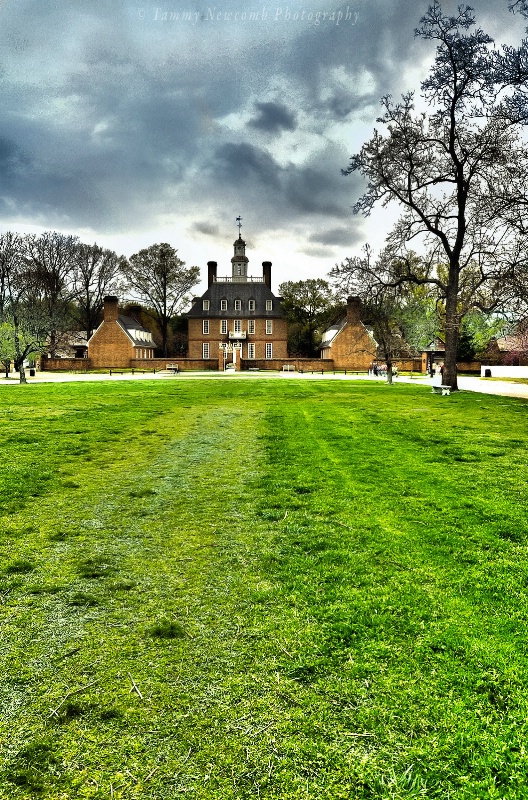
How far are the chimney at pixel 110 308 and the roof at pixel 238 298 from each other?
1003 cm

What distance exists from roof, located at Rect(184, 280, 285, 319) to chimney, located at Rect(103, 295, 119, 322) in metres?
10.0

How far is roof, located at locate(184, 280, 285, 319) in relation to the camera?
68188 mm

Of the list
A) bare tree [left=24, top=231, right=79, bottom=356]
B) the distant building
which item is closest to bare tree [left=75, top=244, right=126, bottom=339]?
bare tree [left=24, top=231, right=79, bottom=356]

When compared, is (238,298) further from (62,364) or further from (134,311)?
(62,364)

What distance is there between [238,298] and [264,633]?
67.9 m

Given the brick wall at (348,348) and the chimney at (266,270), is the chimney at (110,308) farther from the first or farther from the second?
the brick wall at (348,348)

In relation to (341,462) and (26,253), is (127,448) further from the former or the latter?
(26,253)

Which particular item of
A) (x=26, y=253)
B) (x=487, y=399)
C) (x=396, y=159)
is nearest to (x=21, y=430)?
(x=487, y=399)

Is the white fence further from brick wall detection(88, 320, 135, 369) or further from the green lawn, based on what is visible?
the green lawn

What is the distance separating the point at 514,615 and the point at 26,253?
220 ft

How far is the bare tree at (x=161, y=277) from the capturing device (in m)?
68.2

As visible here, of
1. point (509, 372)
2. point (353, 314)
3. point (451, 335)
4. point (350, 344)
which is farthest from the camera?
point (353, 314)

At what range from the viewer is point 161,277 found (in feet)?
227

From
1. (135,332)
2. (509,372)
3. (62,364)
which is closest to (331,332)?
(509,372)
